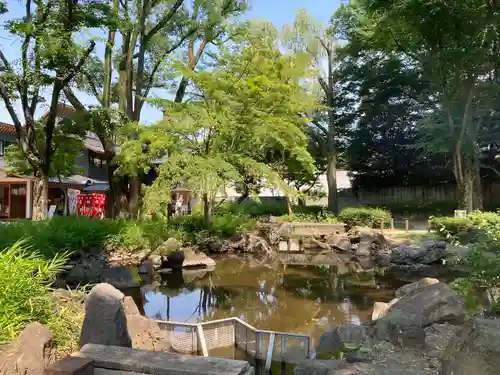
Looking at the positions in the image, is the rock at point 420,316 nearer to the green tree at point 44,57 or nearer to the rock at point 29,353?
the rock at point 29,353

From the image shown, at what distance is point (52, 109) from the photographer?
12.8 meters

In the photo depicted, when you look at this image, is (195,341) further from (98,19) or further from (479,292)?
(98,19)

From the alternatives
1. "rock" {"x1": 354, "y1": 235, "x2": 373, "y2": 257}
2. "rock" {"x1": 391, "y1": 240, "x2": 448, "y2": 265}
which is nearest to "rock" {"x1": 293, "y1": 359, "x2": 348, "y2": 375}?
"rock" {"x1": 391, "y1": 240, "x2": 448, "y2": 265}

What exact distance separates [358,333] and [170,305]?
5.16 m

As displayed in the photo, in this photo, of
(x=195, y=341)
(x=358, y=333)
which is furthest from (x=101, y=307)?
(x=358, y=333)

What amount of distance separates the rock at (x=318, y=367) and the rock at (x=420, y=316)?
0.88 m

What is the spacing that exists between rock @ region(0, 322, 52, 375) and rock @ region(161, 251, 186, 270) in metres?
9.30

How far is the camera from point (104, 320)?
3.68 m

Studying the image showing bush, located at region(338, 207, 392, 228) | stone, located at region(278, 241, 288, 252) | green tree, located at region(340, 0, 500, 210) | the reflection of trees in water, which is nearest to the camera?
the reflection of trees in water

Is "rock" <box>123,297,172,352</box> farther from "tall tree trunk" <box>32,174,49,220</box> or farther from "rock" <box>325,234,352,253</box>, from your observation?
"rock" <box>325,234,352,253</box>

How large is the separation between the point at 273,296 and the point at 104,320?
645cm

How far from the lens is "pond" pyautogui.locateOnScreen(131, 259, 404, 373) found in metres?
7.82

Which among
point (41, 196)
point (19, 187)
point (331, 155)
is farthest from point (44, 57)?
point (331, 155)

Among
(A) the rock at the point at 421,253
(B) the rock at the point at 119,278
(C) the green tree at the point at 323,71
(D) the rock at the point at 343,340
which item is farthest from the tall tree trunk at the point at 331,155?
(D) the rock at the point at 343,340
